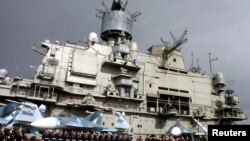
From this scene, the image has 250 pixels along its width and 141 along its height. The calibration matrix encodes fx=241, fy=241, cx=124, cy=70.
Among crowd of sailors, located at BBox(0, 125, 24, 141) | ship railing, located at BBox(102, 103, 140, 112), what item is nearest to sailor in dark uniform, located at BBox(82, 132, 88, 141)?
crowd of sailors, located at BBox(0, 125, 24, 141)

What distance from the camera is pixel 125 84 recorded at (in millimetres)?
34562

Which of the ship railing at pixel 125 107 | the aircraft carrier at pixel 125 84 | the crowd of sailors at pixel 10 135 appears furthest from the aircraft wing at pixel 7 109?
the ship railing at pixel 125 107

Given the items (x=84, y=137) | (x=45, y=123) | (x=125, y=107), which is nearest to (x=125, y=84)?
(x=125, y=107)

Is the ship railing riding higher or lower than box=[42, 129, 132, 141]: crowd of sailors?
higher

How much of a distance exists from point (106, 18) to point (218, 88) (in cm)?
2413

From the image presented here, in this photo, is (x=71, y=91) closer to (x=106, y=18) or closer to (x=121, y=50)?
(x=121, y=50)

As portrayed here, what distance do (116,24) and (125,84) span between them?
485 inches

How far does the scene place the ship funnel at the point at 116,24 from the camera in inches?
1633

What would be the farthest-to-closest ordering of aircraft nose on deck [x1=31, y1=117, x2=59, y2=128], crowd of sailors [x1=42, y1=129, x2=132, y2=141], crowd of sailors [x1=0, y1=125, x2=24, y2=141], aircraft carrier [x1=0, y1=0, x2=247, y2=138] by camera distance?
aircraft carrier [x1=0, y1=0, x2=247, y2=138]
crowd of sailors [x1=42, y1=129, x2=132, y2=141]
aircraft nose on deck [x1=31, y1=117, x2=59, y2=128]
crowd of sailors [x1=0, y1=125, x2=24, y2=141]

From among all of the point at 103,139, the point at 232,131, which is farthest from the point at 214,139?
the point at 103,139

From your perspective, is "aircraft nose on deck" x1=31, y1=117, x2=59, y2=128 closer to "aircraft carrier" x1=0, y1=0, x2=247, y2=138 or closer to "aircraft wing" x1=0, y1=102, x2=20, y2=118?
"aircraft wing" x1=0, y1=102, x2=20, y2=118

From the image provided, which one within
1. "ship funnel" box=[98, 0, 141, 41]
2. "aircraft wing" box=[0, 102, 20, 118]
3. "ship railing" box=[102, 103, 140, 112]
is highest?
"ship funnel" box=[98, 0, 141, 41]

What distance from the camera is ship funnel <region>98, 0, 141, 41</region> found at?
136ft

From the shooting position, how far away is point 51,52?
1272 inches
